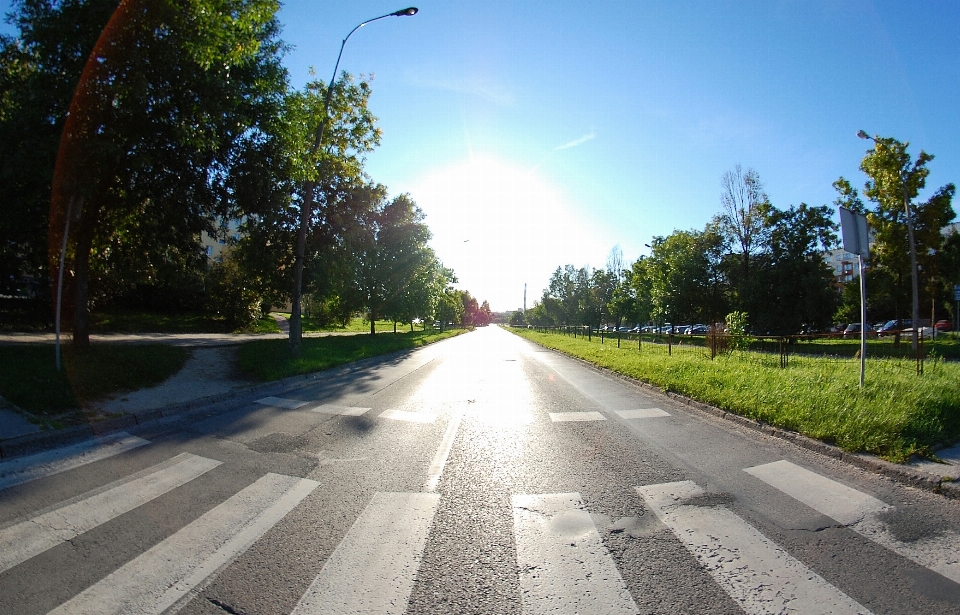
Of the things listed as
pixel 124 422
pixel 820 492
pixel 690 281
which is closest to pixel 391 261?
pixel 690 281

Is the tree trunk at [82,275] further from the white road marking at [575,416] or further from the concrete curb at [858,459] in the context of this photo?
the concrete curb at [858,459]

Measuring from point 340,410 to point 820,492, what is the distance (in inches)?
276

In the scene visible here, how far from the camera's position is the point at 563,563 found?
310 cm

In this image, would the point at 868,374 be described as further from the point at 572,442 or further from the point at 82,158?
the point at 82,158

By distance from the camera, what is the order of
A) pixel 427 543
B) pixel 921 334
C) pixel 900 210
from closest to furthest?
pixel 427 543 → pixel 921 334 → pixel 900 210

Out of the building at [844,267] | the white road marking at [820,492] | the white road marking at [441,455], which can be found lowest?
the white road marking at [441,455]

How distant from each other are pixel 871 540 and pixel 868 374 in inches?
315

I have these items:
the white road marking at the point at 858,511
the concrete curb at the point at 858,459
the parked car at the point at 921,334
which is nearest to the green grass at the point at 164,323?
the concrete curb at the point at 858,459

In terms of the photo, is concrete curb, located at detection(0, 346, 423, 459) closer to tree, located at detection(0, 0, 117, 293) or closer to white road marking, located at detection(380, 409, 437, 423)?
white road marking, located at detection(380, 409, 437, 423)

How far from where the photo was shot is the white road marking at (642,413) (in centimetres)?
811

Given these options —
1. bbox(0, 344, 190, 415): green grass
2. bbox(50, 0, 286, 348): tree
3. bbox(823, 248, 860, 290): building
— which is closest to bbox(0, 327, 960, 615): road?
bbox(0, 344, 190, 415): green grass

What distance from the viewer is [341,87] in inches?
649

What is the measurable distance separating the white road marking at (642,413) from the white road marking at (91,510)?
6370mm

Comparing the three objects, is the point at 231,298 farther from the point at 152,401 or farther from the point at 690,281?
the point at 690,281
